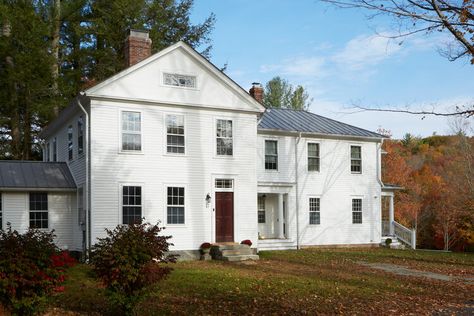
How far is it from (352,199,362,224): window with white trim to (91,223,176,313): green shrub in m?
19.7

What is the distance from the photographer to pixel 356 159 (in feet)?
91.0

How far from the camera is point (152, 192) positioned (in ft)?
65.5

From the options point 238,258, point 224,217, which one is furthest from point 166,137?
point 238,258

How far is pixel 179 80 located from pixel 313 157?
29.9ft

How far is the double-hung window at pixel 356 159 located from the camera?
27.7 meters

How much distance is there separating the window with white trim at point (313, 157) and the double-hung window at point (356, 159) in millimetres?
2221

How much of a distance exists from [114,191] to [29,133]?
16.5m

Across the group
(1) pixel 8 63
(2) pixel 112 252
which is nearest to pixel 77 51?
(1) pixel 8 63

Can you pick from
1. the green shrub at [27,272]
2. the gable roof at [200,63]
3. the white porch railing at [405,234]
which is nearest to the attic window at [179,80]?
the gable roof at [200,63]

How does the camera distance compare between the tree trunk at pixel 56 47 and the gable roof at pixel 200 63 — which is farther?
the tree trunk at pixel 56 47

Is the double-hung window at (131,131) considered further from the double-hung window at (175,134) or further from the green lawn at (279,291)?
the green lawn at (279,291)

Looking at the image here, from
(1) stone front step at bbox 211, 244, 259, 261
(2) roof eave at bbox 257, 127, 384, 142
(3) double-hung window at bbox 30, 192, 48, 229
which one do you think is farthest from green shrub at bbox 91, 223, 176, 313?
(2) roof eave at bbox 257, 127, 384, 142

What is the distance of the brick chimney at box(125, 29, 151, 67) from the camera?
21.2 metres

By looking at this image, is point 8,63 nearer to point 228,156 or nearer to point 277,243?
point 228,156
